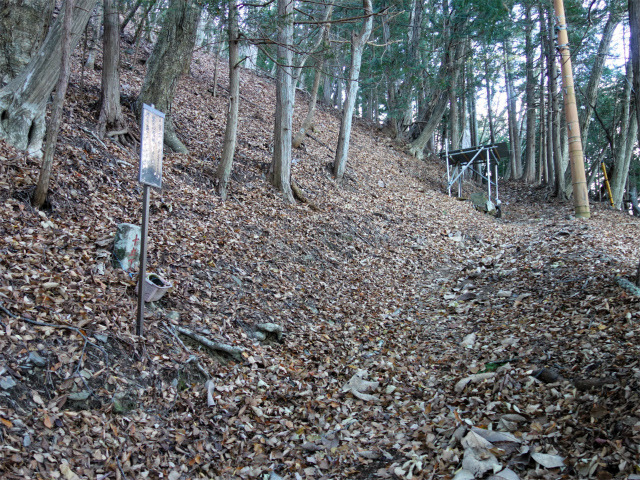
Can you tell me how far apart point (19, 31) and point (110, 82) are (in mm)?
1507

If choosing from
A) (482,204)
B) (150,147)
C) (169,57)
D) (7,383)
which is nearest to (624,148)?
(482,204)

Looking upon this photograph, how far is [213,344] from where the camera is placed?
4.76 metres

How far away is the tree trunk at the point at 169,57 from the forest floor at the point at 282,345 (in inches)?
24.3

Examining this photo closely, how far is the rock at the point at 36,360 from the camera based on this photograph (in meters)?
3.48

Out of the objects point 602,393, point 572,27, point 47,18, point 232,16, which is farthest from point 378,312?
point 572,27

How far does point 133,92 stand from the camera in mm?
10320

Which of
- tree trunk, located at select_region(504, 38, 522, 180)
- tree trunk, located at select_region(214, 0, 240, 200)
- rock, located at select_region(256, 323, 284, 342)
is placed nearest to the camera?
rock, located at select_region(256, 323, 284, 342)

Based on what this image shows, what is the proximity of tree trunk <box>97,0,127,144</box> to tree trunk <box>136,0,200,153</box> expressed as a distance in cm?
81

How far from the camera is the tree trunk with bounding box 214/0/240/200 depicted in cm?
778

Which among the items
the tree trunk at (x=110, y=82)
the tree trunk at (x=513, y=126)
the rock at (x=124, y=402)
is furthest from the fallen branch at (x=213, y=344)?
the tree trunk at (x=513, y=126)

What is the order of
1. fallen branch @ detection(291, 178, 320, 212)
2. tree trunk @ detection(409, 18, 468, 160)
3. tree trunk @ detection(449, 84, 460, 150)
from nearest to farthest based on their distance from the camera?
fallen branch @ detection(291, 178, 320, 212) < tree trunk @ detection(409, 18, 468, 160) < tree trunk @ detection(449, 84, 460, 150)

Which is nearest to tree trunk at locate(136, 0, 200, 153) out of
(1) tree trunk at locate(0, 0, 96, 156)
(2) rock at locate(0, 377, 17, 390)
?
(1) tree trunk at locate(0, 0, 96, 156)

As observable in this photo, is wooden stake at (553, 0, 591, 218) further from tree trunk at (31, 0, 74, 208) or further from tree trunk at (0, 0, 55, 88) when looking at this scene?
tree trunk at (0, 0, 55, 88)

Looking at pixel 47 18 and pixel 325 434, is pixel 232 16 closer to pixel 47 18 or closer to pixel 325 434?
pixel 47 18
